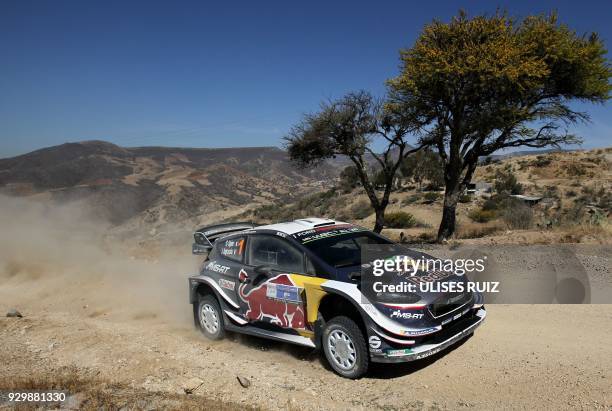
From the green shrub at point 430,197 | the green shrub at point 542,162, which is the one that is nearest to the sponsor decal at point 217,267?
the green shrub at point 430,197

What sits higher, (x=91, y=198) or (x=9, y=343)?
(x=91, y=198)

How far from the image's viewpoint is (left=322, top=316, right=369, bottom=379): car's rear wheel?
5188mm

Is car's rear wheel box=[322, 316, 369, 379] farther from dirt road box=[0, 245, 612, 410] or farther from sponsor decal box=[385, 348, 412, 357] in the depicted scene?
sponsor decal box=[385, 348, 412, 357]

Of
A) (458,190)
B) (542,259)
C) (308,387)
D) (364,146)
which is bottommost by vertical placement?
(308,387)

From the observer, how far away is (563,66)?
15664mm

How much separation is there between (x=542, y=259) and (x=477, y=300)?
208 inches

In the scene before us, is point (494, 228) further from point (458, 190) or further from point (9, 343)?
point (9, 343)

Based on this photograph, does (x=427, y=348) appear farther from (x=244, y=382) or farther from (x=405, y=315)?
(x=244, y=382)

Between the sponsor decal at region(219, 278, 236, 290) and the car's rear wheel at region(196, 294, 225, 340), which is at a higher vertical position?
the sponsor decal at region(219, 278, 236, 290)

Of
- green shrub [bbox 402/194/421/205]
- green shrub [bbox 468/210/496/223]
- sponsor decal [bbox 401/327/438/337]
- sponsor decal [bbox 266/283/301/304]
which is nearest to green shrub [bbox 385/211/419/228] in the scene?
green shrub [bbox 468/210/496/223]

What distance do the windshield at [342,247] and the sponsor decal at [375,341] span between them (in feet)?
3.54

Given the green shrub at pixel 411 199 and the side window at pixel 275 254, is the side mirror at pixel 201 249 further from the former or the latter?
the green shrub at pixel 411 199

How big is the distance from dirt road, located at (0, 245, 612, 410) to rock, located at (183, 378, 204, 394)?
2 cm

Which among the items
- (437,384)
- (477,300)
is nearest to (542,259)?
(477,300)
